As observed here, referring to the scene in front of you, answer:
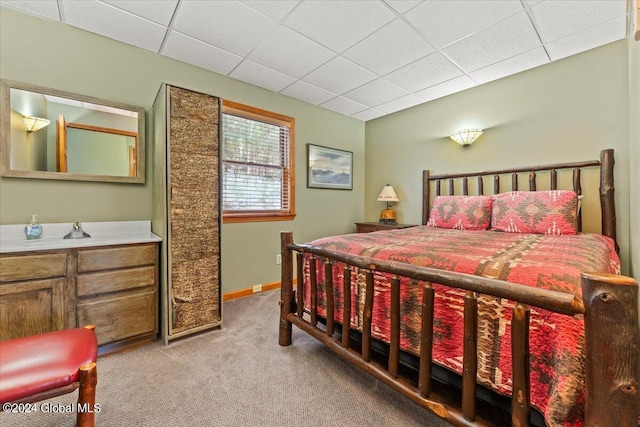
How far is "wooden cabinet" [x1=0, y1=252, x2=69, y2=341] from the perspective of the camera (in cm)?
160

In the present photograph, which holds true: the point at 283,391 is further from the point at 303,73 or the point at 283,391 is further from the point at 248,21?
the point at 303,73

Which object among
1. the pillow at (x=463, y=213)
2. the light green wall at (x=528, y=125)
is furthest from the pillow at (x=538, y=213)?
the light green wall at (x=528, y=125)

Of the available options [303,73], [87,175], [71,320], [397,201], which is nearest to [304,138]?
[303,73]

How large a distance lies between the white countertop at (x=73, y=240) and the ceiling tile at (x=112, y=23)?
1.58 metres

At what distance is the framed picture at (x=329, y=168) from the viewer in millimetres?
3746

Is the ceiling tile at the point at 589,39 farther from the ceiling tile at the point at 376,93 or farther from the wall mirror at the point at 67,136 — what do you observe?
the wall mirror at the point at 67,136

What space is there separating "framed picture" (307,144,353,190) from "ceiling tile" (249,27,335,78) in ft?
3.65

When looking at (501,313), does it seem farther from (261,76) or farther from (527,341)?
(261,76)

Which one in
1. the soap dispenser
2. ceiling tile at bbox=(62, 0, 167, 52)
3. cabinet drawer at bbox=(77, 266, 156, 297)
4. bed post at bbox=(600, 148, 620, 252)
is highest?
ceiling tile at bbox=(62, 0, 167, 52)

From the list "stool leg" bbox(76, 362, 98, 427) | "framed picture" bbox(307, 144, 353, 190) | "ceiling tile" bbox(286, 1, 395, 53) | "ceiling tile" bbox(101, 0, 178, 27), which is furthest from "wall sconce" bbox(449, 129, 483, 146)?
"stool leg" bbox(76, 362, 98, 427)

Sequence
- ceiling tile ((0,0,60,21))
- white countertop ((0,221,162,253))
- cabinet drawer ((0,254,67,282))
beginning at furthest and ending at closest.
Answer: ceiling tile ((0,0,60,21)), white countertop ((0,221,162,253)), cabinet drawer ((0,254,67,282))

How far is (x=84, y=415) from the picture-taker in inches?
39.9

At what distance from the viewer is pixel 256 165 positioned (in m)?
3.29

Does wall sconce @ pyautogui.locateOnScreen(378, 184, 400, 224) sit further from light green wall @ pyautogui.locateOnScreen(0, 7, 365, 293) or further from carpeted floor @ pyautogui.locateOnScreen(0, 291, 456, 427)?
carpeted floor @ pyautogui.locateOnScreen(0, 291, 456, 427)
